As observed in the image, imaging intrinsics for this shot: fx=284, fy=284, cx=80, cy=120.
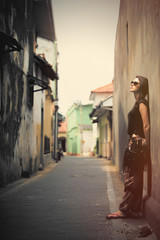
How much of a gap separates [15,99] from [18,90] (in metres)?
0.53

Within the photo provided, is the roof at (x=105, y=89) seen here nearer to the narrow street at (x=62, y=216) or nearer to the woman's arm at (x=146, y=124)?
the narrow street at (x=62, y=216)

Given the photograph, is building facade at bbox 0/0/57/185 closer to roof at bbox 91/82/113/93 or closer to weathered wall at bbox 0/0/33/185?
weathered wall at bbox 0/0/33/185

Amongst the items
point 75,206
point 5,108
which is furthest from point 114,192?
point 5,108

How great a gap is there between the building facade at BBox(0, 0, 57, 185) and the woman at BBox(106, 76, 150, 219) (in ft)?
14.0

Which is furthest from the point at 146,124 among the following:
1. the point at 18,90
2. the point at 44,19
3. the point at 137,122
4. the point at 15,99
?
the point at 44,19

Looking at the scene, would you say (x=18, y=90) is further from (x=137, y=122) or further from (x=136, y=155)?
(x=136, y=155)

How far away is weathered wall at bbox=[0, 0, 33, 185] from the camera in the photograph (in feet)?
27.4

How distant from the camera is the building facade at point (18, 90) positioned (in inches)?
324

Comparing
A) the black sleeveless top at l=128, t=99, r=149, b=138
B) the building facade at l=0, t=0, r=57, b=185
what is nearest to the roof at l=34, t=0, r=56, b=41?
the building facade at l=0, t=0, r=57, b=185

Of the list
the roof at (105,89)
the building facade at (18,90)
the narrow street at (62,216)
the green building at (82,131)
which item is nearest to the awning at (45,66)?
the building facade at (18,90)

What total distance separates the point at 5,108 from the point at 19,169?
266 cm

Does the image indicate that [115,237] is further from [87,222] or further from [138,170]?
[138,170]

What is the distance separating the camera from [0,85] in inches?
312

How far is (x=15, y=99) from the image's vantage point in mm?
9539
